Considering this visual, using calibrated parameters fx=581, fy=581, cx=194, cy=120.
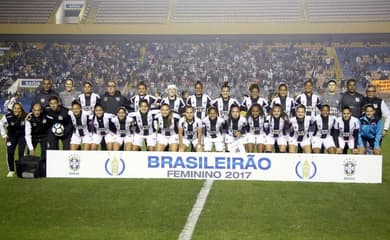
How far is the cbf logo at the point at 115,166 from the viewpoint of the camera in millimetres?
10312

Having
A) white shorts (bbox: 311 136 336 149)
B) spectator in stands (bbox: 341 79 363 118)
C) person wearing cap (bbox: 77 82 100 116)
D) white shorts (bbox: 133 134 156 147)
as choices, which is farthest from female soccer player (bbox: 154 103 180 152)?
spectator in stands (bbox: 341 79 363 118)

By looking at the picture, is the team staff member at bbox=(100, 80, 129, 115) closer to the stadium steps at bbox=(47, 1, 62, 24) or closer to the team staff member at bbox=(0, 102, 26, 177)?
the team staff member at bbox=(0, 102, 26, 177)

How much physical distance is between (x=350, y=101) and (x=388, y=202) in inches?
136

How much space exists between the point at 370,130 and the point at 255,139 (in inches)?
84.5

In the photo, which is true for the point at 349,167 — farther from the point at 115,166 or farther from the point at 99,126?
the point at 99,126

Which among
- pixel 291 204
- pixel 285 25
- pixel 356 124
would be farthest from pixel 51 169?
→ pixel 285 25

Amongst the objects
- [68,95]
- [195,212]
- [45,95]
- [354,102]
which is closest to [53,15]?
[68,95]

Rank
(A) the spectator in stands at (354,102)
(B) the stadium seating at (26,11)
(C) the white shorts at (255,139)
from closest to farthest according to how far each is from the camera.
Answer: (C) the white shorts at (255,139)
(A) the spectator in stands at (354,102)
(B) the stadium seating at (26,11)

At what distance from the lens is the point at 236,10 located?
38.2 meters

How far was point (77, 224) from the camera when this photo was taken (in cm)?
702

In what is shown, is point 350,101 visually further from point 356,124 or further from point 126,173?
point 126,173

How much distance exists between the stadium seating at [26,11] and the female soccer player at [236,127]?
2848 cm

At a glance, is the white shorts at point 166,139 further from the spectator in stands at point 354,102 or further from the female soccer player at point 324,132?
the spectator in stands at point 354,102

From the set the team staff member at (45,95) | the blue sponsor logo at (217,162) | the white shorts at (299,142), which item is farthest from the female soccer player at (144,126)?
the white shorts at (299,142)
